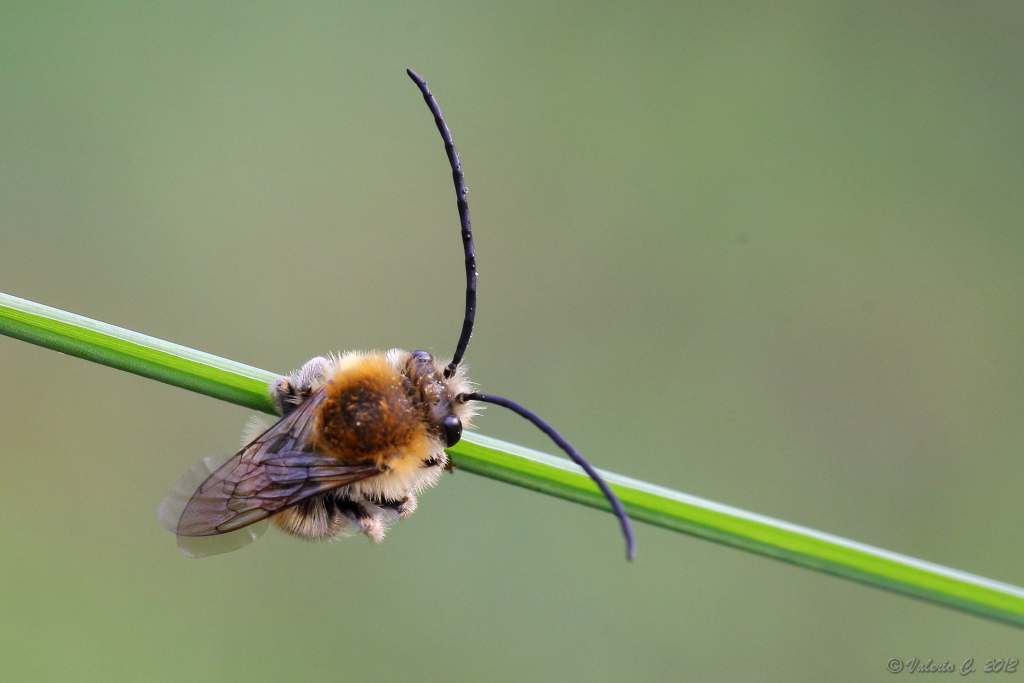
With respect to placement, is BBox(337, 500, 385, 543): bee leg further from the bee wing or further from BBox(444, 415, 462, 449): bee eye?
BBox(444, 415, 462, 449): bee eye

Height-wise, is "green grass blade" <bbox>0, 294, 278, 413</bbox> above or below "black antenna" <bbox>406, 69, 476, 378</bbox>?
below

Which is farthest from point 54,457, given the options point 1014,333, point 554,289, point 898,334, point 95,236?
point 1014,333

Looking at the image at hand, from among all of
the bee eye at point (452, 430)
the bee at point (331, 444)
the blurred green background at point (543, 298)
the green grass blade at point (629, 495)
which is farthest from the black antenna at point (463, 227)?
the blurred green background at point (543, 298)

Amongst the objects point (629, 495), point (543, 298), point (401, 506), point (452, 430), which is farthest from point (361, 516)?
point (543, 298)

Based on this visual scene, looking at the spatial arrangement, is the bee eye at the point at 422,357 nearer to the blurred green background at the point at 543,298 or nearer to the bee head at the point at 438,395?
the bee head at the point at 438,395

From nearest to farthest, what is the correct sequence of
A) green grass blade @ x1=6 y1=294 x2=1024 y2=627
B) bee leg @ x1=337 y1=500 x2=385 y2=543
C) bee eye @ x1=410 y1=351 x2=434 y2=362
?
green grass blade @ x1=6 y1=294 x2=1024 y2=627, bee eye @ x1=410 y1=351 x2=434 y2=362, bee leg @ x1=337 y1=500 x2=385 y2=543

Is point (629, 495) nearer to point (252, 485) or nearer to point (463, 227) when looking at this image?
point (463, 227)

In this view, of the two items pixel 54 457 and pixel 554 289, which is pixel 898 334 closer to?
pixel 554 289

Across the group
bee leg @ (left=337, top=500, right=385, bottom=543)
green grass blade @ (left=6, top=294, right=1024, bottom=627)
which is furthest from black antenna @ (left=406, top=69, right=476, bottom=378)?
bee leg @ (left=337, top=500, right=385, bottom=543)
